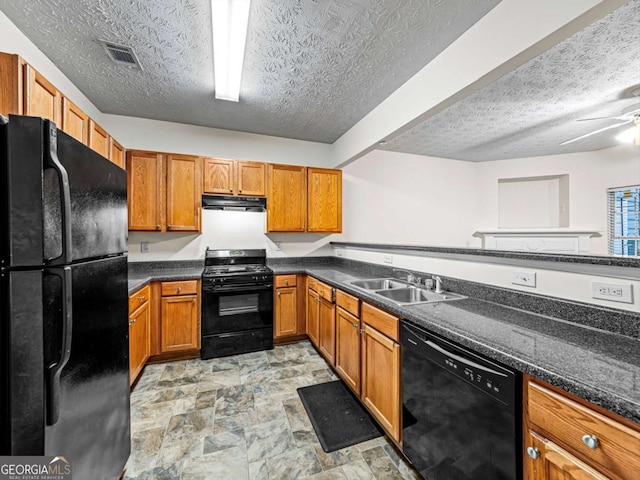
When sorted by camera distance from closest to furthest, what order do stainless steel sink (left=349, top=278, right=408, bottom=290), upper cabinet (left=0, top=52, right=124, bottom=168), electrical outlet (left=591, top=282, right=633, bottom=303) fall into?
electrical outlet (left=591, top=282, right=633, bottom=303) < upper cabinet (left=0, top=52, right=124, bottom=168) < stainless steel sink (left=349, top=278, right=408, bottom=290)

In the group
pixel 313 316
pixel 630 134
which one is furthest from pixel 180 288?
pixel 630 134

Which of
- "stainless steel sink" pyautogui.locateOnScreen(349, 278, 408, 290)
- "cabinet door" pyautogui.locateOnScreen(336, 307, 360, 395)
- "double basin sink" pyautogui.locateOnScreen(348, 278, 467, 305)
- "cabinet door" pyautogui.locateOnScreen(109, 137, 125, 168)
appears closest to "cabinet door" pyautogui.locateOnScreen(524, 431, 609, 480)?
"double basin sink" pyautogui.locateOnScreen(348, 278, 467, 305)

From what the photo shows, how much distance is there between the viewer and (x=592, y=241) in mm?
4461

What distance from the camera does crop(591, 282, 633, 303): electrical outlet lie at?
1104 mm

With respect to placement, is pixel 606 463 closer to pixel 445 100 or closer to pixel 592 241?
pixel 445 100

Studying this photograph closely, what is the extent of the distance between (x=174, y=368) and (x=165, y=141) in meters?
2.63

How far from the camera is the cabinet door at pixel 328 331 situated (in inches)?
99.2

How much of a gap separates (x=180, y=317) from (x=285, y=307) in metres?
1.15

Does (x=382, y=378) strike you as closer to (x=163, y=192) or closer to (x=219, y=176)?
(x=219, y=176)

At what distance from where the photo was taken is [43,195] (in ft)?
2.72

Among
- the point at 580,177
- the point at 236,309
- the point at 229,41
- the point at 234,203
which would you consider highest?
the point at 229,41

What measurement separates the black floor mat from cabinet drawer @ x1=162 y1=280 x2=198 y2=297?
60.6 inches

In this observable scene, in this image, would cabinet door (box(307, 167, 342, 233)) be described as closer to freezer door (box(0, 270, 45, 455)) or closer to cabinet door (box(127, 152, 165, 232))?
cabinet door (box(127, 152, 165, 232))

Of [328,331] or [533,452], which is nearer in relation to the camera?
[533,452]
